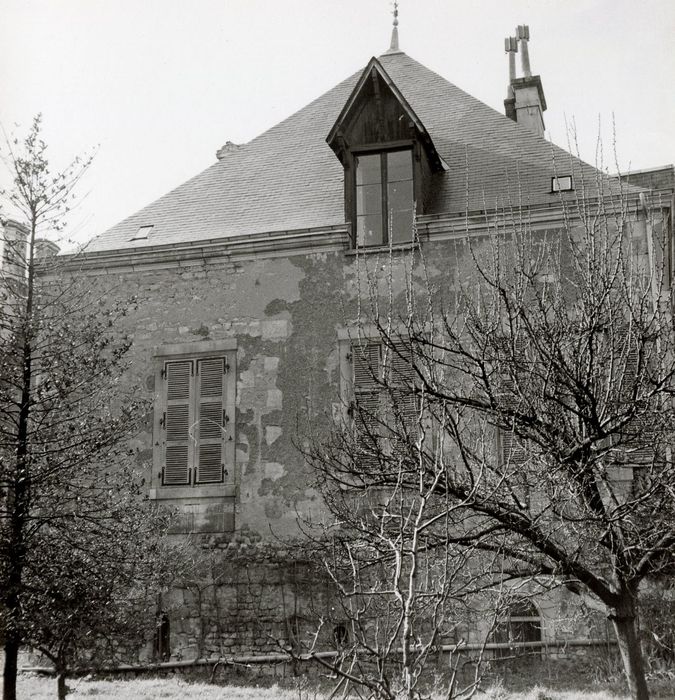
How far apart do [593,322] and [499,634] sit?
4937 millimetres

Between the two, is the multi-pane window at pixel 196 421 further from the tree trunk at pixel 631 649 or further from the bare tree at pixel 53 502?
the tree trunk at pixel 631 649

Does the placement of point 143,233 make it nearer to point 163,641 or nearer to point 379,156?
point 379,156

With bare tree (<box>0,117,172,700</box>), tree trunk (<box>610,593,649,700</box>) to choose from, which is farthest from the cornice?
tree trunk (<box>610,593,649,700</box>)

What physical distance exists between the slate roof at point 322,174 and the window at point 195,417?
163 cm

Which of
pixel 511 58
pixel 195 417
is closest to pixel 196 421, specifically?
pixel 195 417

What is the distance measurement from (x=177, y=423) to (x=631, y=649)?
6.46 meters

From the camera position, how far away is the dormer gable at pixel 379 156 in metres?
11.0

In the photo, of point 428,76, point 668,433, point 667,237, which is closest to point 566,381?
point 668,433

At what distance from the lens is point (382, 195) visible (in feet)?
36.6

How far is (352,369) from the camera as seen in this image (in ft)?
34.4

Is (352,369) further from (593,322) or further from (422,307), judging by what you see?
(593,322)

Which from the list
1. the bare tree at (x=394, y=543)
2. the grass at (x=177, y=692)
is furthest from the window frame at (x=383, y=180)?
the grass at (x=177, y=692)

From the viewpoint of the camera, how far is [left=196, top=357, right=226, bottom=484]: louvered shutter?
10.7 metres

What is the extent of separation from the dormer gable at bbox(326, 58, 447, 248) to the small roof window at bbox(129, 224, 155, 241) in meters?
2.80
